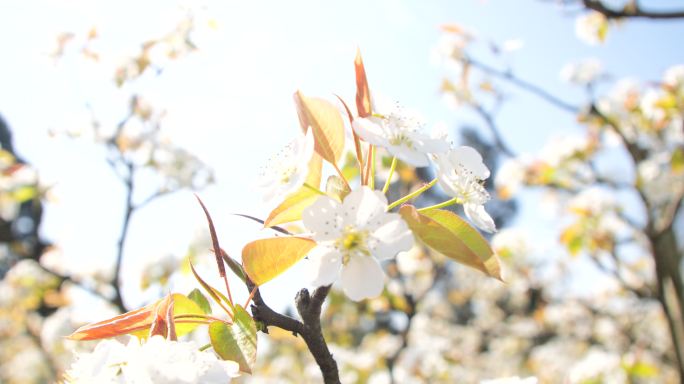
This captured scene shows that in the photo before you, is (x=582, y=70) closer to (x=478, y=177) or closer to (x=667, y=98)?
(x=667, y=98)

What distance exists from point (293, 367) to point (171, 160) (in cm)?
241

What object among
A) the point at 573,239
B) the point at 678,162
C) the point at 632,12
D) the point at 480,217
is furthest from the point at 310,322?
the point at 573,239

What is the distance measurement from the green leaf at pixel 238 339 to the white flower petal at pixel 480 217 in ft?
0.90

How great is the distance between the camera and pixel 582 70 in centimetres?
390

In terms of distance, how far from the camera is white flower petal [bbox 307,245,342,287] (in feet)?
1.67

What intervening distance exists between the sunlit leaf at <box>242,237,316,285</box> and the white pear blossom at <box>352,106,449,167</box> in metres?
0.12

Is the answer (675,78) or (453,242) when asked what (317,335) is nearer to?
(453,242)

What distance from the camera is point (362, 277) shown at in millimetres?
551

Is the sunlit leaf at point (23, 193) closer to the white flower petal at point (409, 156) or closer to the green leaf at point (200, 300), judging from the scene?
the green leaf at point (200, 300)

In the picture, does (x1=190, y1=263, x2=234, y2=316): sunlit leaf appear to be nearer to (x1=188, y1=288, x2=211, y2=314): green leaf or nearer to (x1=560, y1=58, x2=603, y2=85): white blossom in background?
(x1=188, y1=288, x2=211, y2=314): green leaf

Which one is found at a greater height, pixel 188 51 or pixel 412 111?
pixel 412 111

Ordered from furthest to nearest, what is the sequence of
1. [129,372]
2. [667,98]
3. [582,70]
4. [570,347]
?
[570,347]
[582,70]
[667,98]
[129,372]

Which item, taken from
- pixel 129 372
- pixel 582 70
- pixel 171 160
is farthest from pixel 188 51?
pixel 582 70

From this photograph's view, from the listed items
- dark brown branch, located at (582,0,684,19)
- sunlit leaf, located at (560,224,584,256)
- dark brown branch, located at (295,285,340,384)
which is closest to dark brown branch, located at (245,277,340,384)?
dark brown branch, located at (295,285,340,384)
